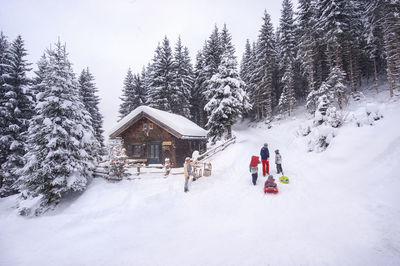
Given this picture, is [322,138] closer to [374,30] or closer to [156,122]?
[156,122]

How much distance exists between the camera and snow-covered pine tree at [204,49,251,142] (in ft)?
61.3

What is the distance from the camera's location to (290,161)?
1216cm

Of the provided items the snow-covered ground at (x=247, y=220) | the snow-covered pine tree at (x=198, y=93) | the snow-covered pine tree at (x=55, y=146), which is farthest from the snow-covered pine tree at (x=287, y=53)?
the snow-covered pine tree at (x=55, y=146)

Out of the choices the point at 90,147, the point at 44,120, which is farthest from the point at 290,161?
the point at 44,120

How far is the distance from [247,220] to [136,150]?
46.8 ft

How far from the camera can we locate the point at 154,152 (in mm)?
17281

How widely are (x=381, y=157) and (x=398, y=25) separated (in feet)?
62.0

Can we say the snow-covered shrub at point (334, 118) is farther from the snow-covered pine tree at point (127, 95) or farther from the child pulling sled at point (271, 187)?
the snow-covered pine tree at point (127, 95)

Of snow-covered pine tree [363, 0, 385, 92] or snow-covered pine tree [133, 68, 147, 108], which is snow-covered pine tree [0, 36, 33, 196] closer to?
snow-covered pine tree [133, 68, 147, 108]

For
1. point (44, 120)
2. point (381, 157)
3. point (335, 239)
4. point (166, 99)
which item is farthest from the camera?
point (166, 99)

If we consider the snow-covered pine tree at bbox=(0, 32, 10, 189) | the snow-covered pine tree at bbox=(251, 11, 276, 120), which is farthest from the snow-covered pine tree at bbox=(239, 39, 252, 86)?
the snow-covered pine tree at bbox=(0, 32, 10, 189)

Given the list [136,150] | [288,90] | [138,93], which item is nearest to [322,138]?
[136,150]

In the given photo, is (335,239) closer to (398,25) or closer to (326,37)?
(398,25)

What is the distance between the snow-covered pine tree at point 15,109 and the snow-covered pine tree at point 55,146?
17.8 feet
